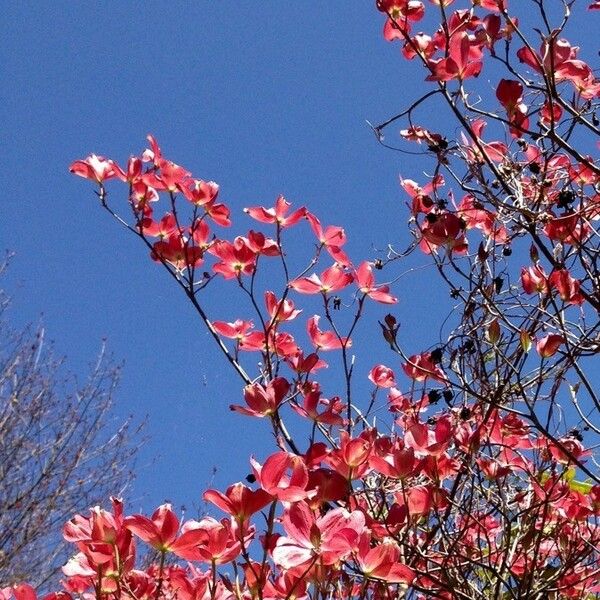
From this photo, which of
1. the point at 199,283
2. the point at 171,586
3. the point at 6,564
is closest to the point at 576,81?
the point at 199,283

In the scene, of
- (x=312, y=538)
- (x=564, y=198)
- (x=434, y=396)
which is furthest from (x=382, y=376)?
(x=312, y=538)

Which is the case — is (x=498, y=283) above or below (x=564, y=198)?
below

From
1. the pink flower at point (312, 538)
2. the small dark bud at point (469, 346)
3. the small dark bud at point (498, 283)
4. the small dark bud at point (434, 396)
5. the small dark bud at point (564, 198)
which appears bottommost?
the pink flower at point (312, 538)

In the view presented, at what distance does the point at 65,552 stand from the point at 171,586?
17.7 ft

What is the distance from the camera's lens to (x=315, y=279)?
1.73 metres

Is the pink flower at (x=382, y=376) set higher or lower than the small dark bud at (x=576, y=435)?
higher

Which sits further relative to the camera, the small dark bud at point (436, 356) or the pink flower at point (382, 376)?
the pink flower at point (382, 376)

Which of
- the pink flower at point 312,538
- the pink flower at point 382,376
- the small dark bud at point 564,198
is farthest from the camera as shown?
the pink flower at point 382,376

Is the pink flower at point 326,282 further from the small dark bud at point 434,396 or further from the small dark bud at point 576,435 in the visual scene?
the small dark bud at point 576,435

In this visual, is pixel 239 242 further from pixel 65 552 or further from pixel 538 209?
pixel 65 552

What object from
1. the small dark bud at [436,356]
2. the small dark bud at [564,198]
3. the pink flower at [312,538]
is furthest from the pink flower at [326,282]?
the pink flower at [312,538]

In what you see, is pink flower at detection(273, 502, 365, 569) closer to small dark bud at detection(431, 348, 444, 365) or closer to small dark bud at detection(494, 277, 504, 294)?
small dark bud at detection(431, 348, 444, 365)

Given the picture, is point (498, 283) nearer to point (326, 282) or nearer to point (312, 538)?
point (326, 282)

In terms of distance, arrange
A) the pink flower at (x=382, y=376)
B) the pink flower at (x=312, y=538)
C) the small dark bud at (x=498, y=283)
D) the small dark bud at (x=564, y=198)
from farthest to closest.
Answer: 1. the pink flower at (x=382, y=376)
2. the small dark bud at (x=498, y=283)
3. the small dark bud at (x=564, y=198)
4. the pink flower at (x=312, y=538)
